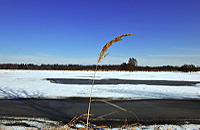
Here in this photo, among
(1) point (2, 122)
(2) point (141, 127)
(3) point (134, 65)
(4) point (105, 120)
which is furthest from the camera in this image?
(3) point (134, 65)

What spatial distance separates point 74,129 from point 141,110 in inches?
128

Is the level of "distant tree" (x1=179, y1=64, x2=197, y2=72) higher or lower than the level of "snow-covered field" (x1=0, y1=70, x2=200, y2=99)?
higher

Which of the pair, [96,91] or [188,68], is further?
[188,68]

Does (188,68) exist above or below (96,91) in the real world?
above

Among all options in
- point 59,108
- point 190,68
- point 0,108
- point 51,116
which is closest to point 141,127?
point 51,116

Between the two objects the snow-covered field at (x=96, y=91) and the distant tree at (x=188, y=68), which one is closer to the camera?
the snow-covered field at (x=96, y=91)

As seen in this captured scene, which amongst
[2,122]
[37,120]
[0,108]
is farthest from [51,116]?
[0,108]

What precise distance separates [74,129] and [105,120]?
1266mm

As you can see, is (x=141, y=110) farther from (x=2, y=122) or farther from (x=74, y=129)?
(x=2, y=122)

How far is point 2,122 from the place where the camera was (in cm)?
424

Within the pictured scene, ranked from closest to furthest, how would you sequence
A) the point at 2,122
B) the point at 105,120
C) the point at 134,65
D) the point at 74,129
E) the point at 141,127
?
the point at 74,129, the point at 141,127, the point at 2,122, the point at 105,120, the point at 134,65

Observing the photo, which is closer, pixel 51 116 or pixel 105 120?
pixel 105 120

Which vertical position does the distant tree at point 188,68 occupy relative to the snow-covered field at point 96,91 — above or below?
above

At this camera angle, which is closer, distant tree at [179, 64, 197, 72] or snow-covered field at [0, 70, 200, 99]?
snow-covered field at [0, 70, 200, 99]
